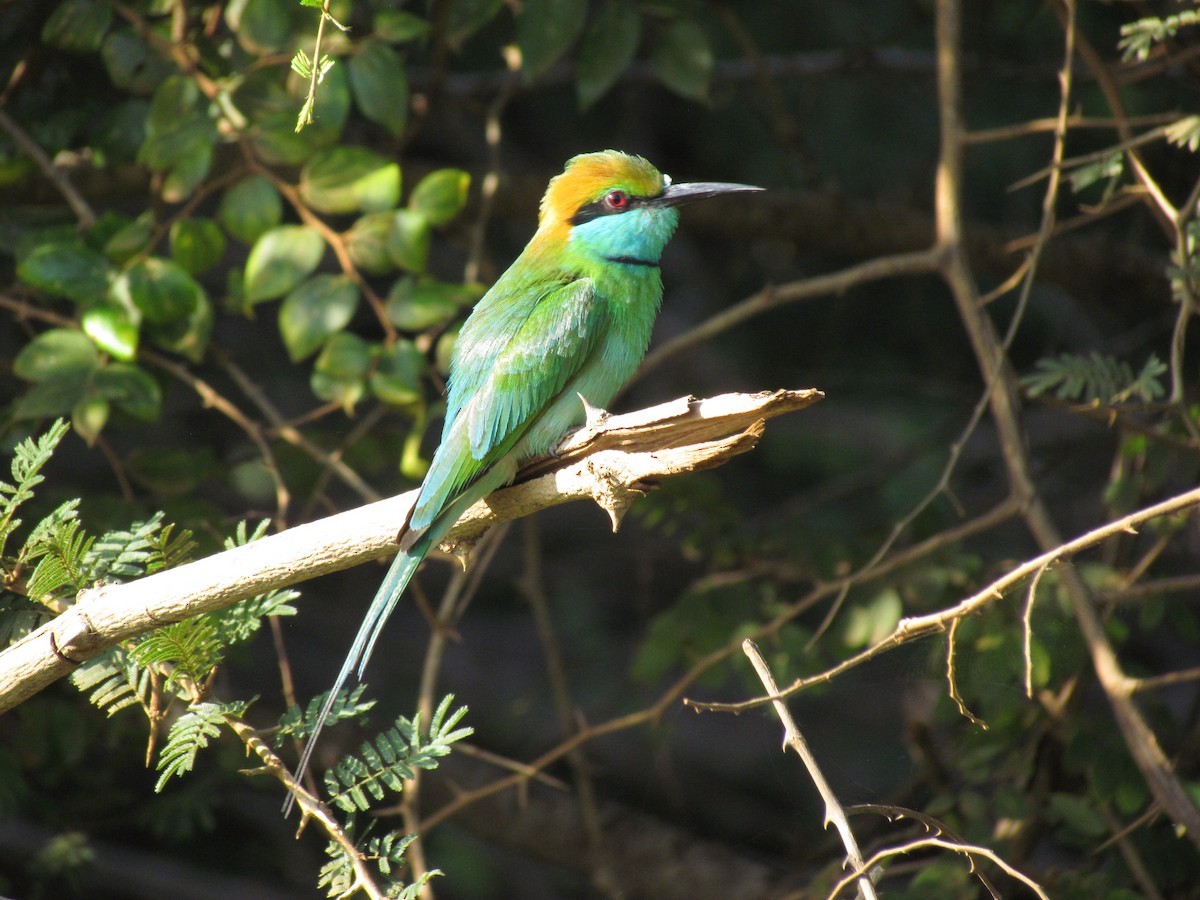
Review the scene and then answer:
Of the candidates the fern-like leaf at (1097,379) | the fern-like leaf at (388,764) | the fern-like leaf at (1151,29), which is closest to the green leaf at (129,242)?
the fern-like leaf at (388,764)

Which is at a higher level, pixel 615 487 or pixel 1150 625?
pixel 615 487

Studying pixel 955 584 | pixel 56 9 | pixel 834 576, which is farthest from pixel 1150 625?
pixel 56 9

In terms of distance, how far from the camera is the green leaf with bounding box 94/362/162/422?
2424 millimetres

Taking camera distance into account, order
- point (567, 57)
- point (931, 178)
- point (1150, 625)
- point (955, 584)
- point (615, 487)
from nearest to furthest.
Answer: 1. point (615, 487)
2. point (1150, 625)
3. point (955, 584)
4. point (567, 57)
5. point (931, 178)

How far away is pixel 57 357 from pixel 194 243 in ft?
1.20

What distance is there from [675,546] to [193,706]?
108 inches

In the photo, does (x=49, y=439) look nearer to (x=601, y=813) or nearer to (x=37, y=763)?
(x=37, y=763)

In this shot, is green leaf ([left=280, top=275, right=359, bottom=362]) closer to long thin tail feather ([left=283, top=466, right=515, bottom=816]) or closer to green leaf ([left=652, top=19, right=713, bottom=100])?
long thin tail feather ([left=283, top=466, right=515, bottom=816])

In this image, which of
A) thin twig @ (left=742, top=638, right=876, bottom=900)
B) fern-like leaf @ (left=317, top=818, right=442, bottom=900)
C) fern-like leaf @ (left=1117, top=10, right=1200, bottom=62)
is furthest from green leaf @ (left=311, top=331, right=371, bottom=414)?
fern-like leaf @ (left=1117, top=10, right=1200, bottom=62)

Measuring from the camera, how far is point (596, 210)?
2715mm

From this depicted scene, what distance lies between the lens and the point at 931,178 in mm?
4297

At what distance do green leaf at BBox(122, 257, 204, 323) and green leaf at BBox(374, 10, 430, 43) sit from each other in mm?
673

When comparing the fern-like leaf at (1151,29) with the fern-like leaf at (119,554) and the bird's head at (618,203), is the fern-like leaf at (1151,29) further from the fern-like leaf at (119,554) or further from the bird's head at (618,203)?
the fern-like leaf at (119,554)

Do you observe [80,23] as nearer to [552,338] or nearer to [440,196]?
[440,196]
